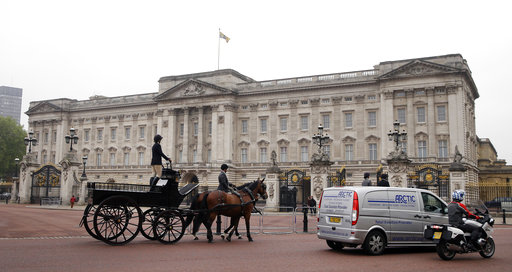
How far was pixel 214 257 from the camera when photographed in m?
11.0

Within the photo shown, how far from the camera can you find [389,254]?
12.3 metres

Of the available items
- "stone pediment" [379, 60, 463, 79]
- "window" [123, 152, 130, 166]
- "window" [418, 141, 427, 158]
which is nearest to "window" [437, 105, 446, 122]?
"window" [418, 141, 427, 158]

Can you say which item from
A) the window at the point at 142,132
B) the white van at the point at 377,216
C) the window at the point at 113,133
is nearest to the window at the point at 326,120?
the window at the point at 142,132

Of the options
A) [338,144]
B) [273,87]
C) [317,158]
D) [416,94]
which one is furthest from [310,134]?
[317,158]

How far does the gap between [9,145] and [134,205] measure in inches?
2941

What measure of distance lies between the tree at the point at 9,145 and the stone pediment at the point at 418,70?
59852mm

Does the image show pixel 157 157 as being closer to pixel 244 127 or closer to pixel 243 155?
pixel 243 155

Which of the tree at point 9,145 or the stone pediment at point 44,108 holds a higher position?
the stone pediment at point 44,108

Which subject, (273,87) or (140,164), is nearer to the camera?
(273,87)

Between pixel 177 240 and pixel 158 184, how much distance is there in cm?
172

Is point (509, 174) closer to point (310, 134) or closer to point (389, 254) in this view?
point (310, 134)

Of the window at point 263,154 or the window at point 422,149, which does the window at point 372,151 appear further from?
the window at point 263,154

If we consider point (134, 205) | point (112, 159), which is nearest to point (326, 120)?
point (112, 159)

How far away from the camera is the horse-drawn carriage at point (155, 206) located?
12.5 meters
